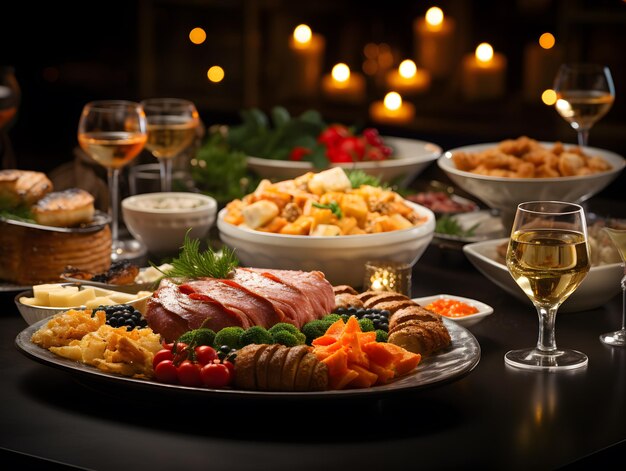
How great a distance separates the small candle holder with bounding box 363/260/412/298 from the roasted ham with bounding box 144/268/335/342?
13.4 inches

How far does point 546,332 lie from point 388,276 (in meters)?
0.46

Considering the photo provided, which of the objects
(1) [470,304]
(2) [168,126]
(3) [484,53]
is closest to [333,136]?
(2) [168,126]

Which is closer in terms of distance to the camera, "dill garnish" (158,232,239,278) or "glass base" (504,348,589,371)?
"glass base" (504,348,589,371)

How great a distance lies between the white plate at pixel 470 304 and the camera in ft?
7.47

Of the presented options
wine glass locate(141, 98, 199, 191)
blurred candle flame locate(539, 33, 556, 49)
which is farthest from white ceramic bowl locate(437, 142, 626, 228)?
blurred candle flame locate(539, 33, 556, 49)

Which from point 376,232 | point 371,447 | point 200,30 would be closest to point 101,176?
point 376,232

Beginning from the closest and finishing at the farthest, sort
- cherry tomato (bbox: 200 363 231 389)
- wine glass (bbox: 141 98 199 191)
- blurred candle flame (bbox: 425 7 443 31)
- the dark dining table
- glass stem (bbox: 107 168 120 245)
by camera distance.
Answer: the dark dining table, cherry tomato (bbox: 200 363 231 389), glass stem (bbox: 107 168 120 245), wine glass (bbox: 141 98 199 191), blurred candle flame (bbox: 425 7 443 31)

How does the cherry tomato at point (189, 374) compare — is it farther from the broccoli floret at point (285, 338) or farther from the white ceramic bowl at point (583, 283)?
the white ceramic bowl at point (583, 283)

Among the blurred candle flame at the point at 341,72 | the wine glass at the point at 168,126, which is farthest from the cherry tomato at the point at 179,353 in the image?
the blurred candle flame at the point at 341,72

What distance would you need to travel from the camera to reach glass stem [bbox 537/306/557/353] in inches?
83.7

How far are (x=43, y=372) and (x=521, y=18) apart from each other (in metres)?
5.24

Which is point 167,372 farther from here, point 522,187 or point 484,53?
point 484,53

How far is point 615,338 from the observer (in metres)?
2.30

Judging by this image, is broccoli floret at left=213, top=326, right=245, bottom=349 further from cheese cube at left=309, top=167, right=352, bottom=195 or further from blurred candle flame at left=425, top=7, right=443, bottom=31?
blurred candle flame at left=425, top=7, right=443, bottom=31
